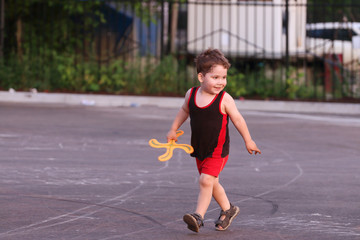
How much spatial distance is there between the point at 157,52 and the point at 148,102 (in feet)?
14.8

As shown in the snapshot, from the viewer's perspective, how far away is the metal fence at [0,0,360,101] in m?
18.0

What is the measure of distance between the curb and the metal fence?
3.13ft

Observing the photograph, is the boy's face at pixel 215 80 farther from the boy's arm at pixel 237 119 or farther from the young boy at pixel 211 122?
the boy's arm at pixel 237 119

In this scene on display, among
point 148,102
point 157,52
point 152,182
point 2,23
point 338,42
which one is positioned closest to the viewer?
point 152,182

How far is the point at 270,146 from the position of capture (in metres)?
10.9

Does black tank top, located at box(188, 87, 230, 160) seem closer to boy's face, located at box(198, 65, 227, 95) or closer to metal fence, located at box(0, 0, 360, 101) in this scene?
boy's face, located at box(198, 65, 227, 95)

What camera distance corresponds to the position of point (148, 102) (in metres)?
16.8

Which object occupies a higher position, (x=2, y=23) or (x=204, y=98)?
(x=2, y=23)

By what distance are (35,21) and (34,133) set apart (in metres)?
9.40

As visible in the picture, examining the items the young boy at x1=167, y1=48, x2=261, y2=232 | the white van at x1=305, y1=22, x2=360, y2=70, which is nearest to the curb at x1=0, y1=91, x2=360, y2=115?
the white van at x1=305, y1=22, x2=360, y2=70

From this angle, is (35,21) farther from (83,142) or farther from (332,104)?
(83,142)

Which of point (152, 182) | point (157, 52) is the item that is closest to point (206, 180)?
point (152, 182)

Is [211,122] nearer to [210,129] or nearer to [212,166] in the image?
[210,129]

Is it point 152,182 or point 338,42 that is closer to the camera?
point 152,182
